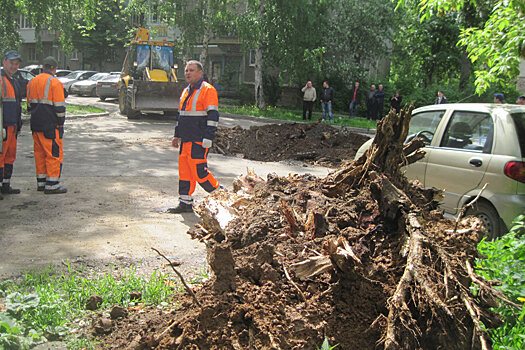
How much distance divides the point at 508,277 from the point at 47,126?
22.3 ft

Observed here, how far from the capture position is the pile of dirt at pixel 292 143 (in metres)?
13.5

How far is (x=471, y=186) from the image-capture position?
20.7 feet

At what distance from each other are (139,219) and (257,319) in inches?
158

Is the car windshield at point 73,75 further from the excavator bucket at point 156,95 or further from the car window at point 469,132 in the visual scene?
the car window at point 469,132

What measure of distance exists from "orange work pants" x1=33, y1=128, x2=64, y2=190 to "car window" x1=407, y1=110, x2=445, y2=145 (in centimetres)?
546

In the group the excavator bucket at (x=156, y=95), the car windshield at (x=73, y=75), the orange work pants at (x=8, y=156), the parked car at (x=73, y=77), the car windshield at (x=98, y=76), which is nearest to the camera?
the orange work pants at (x=8, y=156)

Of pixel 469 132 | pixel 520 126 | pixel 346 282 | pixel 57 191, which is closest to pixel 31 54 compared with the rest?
pixel 57 191

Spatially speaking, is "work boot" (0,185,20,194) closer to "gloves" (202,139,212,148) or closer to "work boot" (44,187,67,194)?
"work boot" (44,187,67,194)

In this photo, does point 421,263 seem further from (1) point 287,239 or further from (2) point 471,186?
(2) point 471,186

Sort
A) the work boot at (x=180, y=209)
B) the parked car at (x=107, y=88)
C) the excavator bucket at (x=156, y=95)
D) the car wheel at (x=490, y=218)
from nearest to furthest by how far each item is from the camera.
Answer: the car wheel at (x=490, y=218) < the work boot at (x=180, y=209) < the excavator bucket at (x=156, y=95) < the parked car at (x=107, y=88)

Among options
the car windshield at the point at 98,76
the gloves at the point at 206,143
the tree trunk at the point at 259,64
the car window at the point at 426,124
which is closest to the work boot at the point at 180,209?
the gloves at the point at 206,143

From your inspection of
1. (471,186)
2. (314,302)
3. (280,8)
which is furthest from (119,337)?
(280,8)

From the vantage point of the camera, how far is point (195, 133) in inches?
281

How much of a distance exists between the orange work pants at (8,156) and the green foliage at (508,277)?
22.4ft
